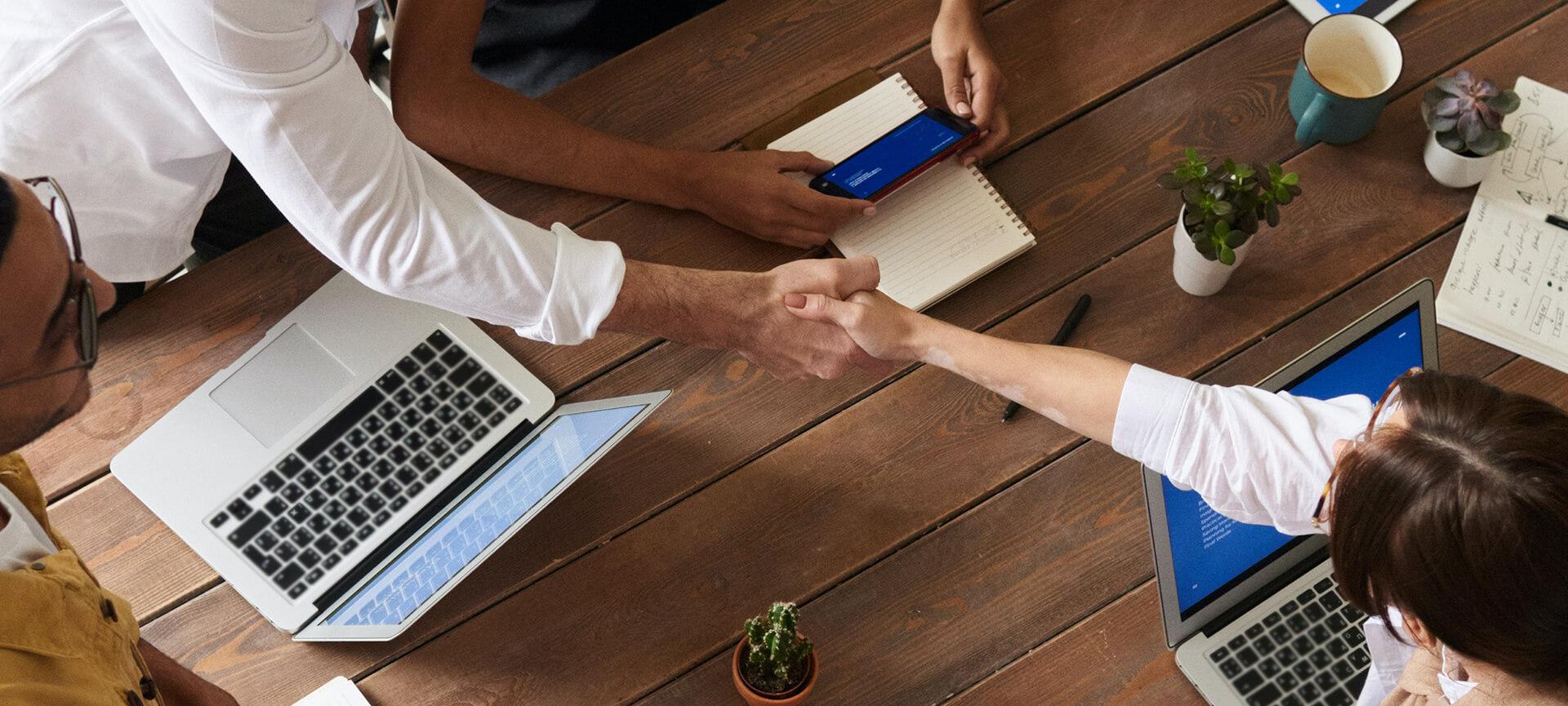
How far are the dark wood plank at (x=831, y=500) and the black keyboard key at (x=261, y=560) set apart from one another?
0.15 meters

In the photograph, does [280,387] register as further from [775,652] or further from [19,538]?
[775,652]

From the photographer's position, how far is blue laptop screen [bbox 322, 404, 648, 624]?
114 centimetres

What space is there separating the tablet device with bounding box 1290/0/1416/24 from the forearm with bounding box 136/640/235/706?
1397 mm

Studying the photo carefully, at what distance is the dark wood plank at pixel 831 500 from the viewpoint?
3.81 ft

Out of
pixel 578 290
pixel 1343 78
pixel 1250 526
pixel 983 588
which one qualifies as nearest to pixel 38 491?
pixel 578 290

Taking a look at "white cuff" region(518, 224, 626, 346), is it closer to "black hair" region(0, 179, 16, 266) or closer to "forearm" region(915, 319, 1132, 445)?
"forearm" region(915, 319, 1132, 445)

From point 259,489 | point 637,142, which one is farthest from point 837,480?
point 259,489

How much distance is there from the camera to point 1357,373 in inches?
43.7

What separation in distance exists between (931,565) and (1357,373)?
0.44 meters

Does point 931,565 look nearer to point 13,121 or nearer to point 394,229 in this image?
point 394,229

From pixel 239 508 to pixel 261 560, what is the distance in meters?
0.06

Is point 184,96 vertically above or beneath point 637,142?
above

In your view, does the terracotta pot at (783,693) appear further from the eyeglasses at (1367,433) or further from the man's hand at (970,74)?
the man's hand at (970,74)

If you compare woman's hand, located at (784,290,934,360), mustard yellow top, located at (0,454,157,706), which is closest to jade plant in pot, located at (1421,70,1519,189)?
woman's hand, located at (784,290,934,360)
